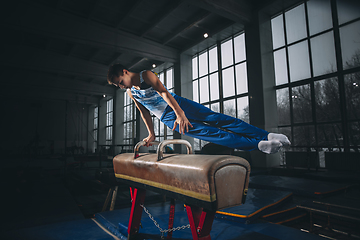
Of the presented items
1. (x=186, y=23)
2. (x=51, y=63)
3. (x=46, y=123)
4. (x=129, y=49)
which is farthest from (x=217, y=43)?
(x=46, y=123)

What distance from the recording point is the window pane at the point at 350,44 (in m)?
5.69

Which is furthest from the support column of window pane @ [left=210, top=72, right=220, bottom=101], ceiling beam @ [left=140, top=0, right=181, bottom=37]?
ceiling beam @ [left=140, top=0, right=181, bottom=37]

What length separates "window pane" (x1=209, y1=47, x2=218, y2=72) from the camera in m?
9.63

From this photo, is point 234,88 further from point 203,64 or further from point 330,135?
point 330,135

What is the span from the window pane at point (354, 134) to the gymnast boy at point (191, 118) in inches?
219

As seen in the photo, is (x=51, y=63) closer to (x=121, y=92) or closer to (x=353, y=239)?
(x=121, y=92)

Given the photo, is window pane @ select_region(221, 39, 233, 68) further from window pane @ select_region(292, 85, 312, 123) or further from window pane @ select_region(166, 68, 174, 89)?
window pane @ select_region(166, 68, 174, 89)

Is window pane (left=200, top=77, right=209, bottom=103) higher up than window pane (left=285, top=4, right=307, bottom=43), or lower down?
lower down

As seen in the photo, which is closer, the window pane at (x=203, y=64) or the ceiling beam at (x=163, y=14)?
the ceiling beam at (x=163, y=14)

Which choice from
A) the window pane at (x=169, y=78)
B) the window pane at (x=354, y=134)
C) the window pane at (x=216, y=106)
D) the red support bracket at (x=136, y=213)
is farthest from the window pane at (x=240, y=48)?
the red support bracket at (x=136, y=213)

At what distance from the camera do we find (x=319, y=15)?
253 inches

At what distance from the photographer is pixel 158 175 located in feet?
4.96

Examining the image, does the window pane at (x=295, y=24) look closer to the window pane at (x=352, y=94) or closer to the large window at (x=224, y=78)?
the large window at (x=224, y=78)

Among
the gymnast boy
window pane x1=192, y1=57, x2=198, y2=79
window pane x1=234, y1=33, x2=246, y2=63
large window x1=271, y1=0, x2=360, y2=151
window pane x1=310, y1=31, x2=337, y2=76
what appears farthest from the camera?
window pane x1=192, y1=57, x2=198, y2=79
